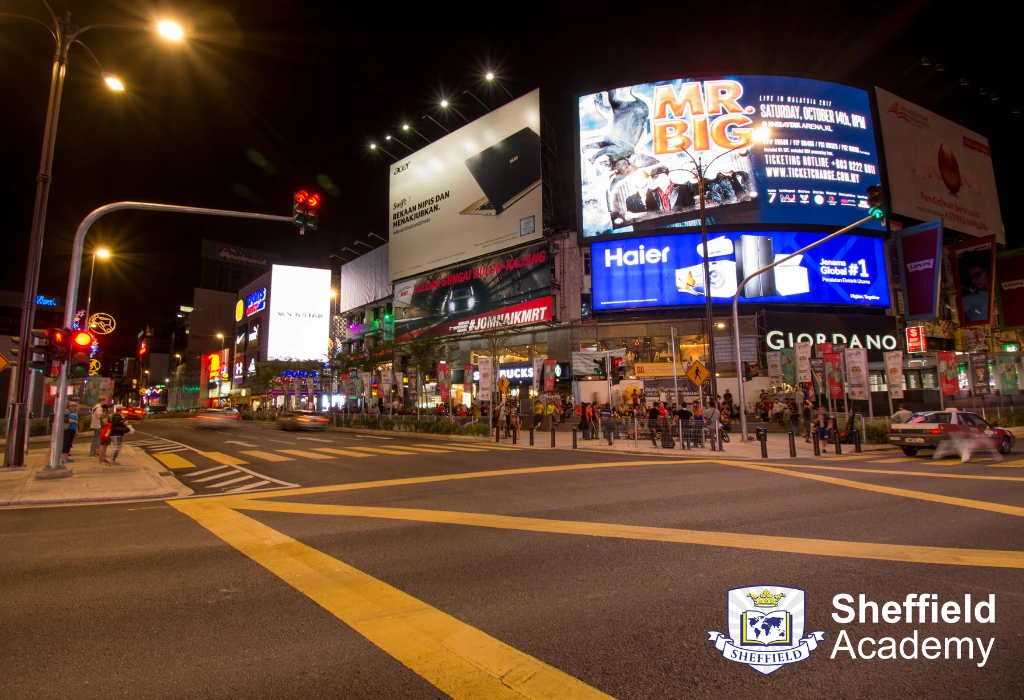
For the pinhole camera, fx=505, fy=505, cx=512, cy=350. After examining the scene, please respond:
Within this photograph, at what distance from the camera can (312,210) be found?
40.3ft

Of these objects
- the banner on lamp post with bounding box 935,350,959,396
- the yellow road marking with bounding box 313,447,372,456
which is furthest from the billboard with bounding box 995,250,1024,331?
the yellow road marking with bounding box 313,447,372,456

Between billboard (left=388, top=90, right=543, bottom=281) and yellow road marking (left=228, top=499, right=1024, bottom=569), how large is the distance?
35.7 m

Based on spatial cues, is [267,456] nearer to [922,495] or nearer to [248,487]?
[248,487]

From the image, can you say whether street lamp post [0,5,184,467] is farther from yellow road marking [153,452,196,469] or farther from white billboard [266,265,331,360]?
white billboard [266,265,331,360]

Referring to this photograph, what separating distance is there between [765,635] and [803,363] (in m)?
22.0

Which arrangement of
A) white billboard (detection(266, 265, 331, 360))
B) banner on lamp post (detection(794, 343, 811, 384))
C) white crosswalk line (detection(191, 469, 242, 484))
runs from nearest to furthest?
white crosswalk line (detection(191, 469, 242, 484)), banner on lamp post (detection(794, 343, 811, 384)), white billboard (detection(266, 265, 331, 360))

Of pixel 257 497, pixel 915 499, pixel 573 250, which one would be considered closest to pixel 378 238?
pixel 573 250

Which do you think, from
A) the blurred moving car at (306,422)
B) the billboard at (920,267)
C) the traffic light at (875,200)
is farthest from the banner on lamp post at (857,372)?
the blurred moving car at (306,422)

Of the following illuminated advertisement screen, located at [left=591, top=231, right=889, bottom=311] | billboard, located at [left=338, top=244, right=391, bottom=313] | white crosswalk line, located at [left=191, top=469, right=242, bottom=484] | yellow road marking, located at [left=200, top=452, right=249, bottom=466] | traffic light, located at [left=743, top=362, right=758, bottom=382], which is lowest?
white crosswalk line, located at [left=191, top=469, right=242, bottom=484]

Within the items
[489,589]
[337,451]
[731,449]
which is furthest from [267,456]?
[731,449]

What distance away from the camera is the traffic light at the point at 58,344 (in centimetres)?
1115

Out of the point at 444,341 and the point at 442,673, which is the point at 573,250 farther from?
the point at 442,673

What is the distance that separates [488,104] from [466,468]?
46.9m

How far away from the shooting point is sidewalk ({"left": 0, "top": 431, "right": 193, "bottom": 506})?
9164mm
